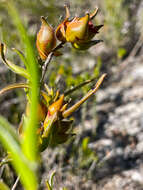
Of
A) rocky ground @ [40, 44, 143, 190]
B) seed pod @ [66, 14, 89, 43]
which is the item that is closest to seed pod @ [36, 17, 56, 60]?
seed pod @ [66, 14, 89, 43]

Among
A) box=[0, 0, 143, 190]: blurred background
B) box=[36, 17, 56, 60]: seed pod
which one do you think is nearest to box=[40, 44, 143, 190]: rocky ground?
box=[0, 0, 143, 190]: blurred background

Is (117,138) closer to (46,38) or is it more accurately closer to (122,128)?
(122,128)

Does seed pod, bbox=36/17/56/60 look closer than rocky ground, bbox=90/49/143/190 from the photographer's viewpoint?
Yes

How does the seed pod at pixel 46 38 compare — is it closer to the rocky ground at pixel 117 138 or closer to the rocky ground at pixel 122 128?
the rocky ground at pixel 117 138

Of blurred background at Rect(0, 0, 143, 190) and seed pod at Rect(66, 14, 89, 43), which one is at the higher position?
seed pod at Rect(66, 14, 89, 43)

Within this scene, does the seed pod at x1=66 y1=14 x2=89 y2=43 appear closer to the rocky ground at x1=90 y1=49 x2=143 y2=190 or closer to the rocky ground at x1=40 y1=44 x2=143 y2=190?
the rocky ground at x1=40 y1=44 x2=143 y2=190

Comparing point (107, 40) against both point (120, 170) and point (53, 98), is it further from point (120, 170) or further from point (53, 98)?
point (53, 98)

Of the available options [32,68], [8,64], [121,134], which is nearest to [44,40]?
[8,64]
